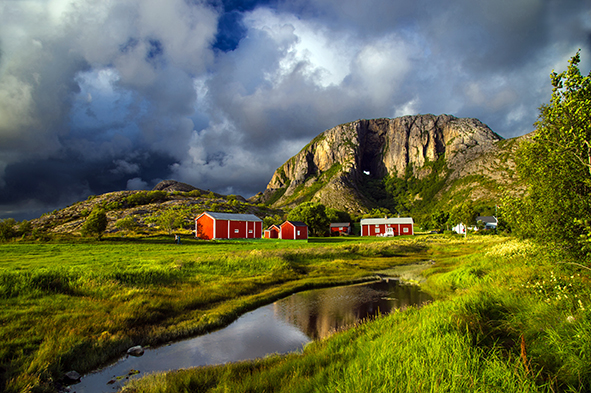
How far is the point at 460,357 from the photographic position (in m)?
5.36

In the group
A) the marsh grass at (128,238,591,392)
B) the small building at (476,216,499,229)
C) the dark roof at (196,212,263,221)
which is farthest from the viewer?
the small building at (476,216,499,229)

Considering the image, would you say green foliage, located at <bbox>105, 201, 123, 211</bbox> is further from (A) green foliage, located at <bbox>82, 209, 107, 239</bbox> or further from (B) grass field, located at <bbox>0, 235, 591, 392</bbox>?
(B) grass field, located at <bbox>0, 235, 591, 392</bbox>

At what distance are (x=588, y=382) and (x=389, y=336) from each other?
168 inches

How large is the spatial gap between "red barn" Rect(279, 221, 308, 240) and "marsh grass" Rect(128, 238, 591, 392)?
68491 millimetres

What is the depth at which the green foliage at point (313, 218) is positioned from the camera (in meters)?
92.2

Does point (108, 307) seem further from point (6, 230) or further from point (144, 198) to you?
point (144, 198)

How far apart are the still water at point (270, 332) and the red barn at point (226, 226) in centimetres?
5100

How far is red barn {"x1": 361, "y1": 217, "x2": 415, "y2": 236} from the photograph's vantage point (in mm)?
105875

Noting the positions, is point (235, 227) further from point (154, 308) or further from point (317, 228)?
point (154, 308)

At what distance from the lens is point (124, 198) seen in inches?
5443

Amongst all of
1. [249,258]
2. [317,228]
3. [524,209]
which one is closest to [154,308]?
[249,258]

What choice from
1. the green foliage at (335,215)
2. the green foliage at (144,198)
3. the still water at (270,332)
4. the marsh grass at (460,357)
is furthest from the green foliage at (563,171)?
the green foliage at (144,198)

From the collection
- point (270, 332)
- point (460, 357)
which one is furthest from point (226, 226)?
point (460, 357)

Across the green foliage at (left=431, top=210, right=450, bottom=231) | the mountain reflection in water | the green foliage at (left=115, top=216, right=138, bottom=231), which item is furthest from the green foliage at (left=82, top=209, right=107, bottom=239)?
the green foliage at (left=431, top=210, right=450, bottom=231)
